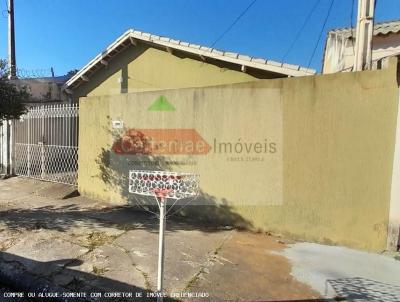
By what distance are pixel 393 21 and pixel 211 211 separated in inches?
258

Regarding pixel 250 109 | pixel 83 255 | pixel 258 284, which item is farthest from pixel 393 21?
pixel 83 255

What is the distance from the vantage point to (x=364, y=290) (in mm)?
3842

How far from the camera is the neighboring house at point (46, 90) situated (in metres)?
11.6

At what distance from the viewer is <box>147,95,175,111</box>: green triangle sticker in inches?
259

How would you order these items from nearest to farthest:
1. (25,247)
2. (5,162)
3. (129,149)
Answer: (25,247) < (129,149) < (5,162)

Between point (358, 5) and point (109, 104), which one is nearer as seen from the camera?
point (358, 5)

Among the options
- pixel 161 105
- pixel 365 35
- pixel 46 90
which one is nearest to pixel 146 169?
pixel 161 105

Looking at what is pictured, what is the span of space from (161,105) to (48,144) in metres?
4.15

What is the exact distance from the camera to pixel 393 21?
824 cm

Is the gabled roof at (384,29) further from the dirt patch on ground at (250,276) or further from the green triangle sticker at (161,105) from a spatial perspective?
the dirt patch on ground at (250,276)

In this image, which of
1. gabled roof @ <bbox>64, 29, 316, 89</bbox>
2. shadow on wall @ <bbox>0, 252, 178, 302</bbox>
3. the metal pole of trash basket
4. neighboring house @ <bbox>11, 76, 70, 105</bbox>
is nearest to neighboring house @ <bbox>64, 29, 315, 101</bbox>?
gabled roof @ <bbox>64, 29, 316, 89</bbox>

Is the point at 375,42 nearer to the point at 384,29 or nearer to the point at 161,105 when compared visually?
the point at 384,29

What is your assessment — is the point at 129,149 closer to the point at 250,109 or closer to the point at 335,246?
the point at 250,109

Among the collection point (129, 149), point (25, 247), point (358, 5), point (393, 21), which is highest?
point (393, 21)
